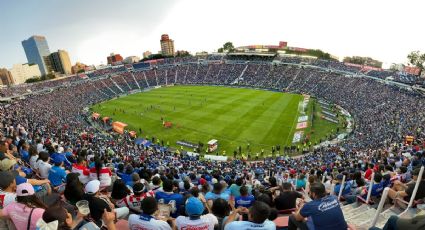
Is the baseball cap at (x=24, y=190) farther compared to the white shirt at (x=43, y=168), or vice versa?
the white shirt at (x=43, y=168)

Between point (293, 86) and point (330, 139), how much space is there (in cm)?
3187

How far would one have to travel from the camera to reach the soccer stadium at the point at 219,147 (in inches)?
203

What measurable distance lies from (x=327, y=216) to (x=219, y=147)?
1216 inches

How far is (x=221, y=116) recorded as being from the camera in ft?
155

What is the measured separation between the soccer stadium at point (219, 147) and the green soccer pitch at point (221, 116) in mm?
303

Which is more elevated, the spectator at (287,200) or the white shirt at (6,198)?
the white shirt at (6,198)

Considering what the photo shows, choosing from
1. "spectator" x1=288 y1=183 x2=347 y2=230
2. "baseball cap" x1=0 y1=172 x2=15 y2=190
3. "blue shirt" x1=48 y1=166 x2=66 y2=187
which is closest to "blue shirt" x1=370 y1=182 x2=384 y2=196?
"spectator" x1=288 y1=183 x2=347 y2=230

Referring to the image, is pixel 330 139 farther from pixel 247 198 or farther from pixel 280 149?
pixel 247 198

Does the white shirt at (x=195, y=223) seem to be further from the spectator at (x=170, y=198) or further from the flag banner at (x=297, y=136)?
the flag banner at (x=297, y=136)

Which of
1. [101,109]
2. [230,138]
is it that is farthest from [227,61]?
[230,138]

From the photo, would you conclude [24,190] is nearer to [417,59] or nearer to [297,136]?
[297,136]

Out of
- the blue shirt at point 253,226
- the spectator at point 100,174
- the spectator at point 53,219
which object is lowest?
the spectator at point 100,174

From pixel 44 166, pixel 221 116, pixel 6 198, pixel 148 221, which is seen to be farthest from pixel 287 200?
pixel 221 116

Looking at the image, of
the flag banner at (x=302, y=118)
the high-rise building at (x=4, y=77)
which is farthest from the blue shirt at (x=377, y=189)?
the high-rise building at (x=4, y=77)
